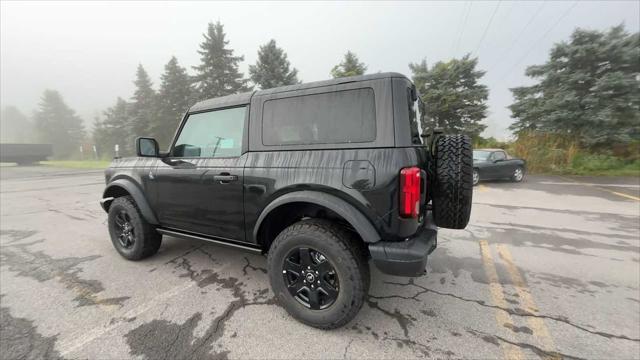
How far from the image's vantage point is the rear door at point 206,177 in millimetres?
2529

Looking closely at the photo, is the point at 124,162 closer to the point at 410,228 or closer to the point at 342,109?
the point at 342,109

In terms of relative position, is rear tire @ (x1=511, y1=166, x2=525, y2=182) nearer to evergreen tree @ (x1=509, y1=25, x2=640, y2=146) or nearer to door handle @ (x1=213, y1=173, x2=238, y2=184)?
evergreen tree @ (x1=509, y1=25, x2=640, y2=146)

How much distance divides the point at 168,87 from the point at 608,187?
119ft

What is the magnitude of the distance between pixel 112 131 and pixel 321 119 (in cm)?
4645

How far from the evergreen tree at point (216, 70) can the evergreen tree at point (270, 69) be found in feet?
14.3

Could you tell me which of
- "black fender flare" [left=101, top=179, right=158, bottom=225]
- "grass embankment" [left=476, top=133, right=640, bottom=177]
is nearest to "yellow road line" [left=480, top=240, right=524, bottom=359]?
"black fender flare" [left=101, top=179, right=158, bottom=225]

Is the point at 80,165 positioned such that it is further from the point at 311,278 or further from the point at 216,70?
the point at 311,278

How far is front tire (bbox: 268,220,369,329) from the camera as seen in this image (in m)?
2.01

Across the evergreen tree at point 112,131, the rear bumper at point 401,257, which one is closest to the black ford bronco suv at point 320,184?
the rear bumper at point 401,257

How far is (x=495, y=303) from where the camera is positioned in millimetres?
2467

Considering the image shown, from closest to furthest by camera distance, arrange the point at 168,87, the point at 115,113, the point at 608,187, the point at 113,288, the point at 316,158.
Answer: the point at 316,158, the point at 113,288, the point at 608,187, the point at 168,87, the point at 115,113

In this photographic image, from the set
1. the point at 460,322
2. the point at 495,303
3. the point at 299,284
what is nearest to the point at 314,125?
the point at 299,284

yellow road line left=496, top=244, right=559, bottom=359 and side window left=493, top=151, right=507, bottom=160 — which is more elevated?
side window left=493, top=151, right=507, bottom=160

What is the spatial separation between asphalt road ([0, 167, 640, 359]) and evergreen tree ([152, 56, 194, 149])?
98.3ft
